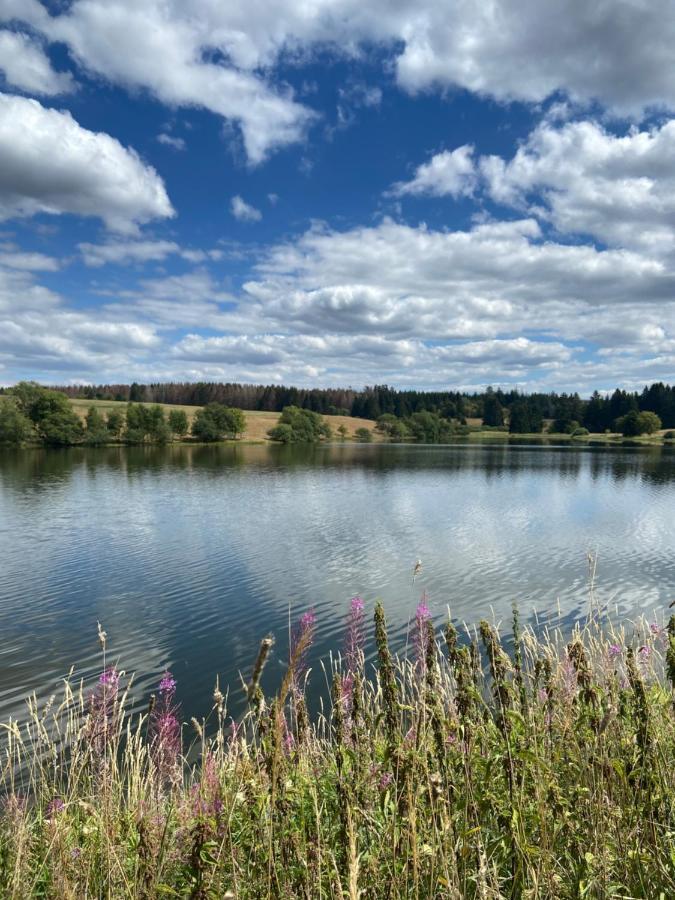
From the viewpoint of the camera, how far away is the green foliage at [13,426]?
10062 centimetres

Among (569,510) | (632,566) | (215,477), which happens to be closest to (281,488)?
(215,477)

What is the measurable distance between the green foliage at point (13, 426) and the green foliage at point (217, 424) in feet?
124

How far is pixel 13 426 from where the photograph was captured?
101000 mm

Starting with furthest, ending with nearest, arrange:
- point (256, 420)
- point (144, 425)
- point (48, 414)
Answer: point (256, 420) → point (144, 425) → point (48, 414)

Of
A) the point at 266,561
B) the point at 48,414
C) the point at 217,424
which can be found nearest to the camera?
the point at 266,561

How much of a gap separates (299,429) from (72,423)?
57046 millimetres

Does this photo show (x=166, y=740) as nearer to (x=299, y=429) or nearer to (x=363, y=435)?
(x=299, y=429)

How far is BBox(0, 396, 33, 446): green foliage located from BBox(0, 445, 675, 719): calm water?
5208 centimetres

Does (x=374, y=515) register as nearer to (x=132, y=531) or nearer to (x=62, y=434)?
(x=132, y=531)

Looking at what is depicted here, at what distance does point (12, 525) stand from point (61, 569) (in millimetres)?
11396

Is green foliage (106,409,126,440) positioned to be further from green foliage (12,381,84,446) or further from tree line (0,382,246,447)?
green foliage (12,381,84,446)

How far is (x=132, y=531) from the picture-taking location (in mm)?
33875

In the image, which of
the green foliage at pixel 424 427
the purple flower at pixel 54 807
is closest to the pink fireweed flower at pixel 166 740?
the purple flower at pixel 54 807

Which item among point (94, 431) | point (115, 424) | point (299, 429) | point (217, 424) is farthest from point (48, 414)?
point (299, 429)
